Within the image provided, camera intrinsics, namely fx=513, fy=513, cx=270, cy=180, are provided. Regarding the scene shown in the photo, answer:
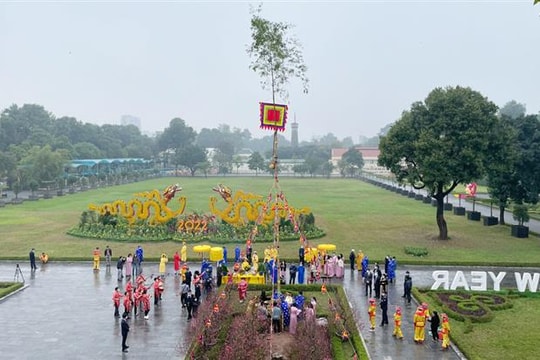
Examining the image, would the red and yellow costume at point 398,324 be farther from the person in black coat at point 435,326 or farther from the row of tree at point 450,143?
the row of tree at point 450,143

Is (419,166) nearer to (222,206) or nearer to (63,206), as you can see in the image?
(222,206)

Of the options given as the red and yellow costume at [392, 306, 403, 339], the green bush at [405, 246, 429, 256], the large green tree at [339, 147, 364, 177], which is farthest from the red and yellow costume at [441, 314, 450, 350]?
the large green tree at [339, 147, 364, 177]

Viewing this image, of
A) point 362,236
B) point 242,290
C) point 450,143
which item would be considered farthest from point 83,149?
point 242,290

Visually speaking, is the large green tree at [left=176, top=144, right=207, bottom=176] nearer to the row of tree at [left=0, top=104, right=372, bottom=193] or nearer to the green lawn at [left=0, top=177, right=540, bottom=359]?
the row of tree at [left=0, top=104, right=372, bottom=193]

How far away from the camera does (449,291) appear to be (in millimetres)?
19266

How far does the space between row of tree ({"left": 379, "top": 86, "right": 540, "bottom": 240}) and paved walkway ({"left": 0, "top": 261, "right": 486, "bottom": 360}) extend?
26.1ft

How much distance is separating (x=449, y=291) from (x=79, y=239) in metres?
21.0

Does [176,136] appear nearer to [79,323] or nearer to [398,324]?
[79,323]

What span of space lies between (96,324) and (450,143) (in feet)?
66.5

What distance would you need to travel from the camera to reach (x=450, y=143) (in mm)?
27844

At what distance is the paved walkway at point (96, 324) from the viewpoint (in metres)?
14.1

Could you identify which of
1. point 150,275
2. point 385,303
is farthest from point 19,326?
point 385,303

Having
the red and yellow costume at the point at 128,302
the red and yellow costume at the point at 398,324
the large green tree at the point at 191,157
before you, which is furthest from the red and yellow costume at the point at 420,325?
the large green tree at the point at 191,157

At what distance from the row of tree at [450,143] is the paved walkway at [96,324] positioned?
26.1 ft
